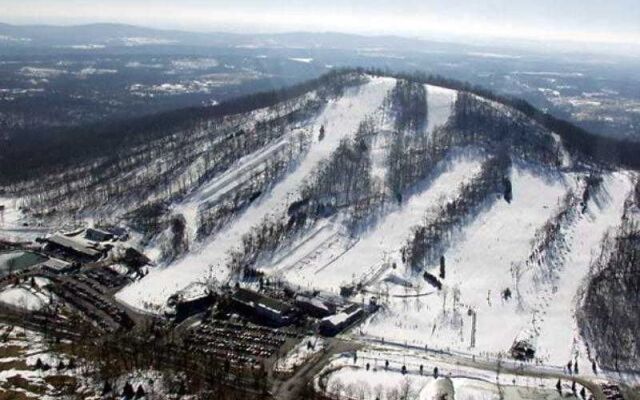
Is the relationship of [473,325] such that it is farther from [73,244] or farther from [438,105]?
[438,105]

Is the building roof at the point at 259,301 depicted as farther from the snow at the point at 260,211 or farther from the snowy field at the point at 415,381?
the snowy field at the point at 415,381

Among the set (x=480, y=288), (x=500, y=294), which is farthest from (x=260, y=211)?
(x=500, y=294)

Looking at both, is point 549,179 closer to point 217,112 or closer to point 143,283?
point 143,283

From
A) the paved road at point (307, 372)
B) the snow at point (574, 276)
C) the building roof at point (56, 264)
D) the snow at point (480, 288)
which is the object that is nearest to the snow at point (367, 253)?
the snow at point (480, 288)

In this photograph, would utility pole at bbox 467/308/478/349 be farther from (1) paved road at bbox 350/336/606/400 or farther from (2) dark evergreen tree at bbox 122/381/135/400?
(2) dark evergreen tree at bbox 122/381/135/400

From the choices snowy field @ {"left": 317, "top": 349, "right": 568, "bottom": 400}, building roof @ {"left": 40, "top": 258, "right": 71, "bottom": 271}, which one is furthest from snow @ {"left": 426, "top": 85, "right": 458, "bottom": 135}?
snowy field @ {"left": 317, "top": 349, "right": 568, "bottom": 400}

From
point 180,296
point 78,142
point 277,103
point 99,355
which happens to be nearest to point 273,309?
point 180,296
